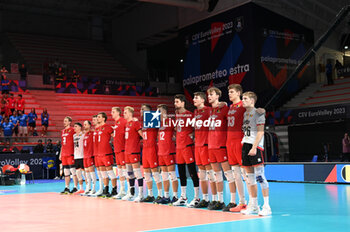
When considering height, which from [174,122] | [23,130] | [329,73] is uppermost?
[329,73]

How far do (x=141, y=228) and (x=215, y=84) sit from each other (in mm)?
21979

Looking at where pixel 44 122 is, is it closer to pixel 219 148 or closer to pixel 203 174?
pixel 203 174

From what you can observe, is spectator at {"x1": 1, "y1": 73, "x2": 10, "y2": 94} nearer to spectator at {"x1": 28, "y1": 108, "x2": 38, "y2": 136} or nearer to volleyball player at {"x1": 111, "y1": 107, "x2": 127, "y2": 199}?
spectator at {"x1": 28, "y1": 108, "x2": 38, "y2": 136}

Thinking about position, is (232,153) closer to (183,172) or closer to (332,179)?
(183,172)

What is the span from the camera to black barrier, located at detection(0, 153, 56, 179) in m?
20.0

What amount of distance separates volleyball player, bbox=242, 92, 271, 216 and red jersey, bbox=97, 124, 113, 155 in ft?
16.4

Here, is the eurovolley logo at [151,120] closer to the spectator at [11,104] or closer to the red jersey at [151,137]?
the red jersey at [151,137]

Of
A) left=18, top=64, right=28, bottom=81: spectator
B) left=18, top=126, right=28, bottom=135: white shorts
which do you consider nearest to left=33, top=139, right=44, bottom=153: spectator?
left=18, top=126, right=28, bottom=135: white shorts

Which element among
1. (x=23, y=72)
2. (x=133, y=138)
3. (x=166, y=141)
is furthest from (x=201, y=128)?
(x=23, y=72)

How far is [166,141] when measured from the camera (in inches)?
404

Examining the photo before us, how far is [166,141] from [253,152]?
277 cm

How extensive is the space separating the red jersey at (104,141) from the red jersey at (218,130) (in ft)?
13.2

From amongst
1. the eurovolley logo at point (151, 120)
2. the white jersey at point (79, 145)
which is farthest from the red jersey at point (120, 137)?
the white jersey at point (79, 145)

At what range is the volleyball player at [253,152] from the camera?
8031mm
